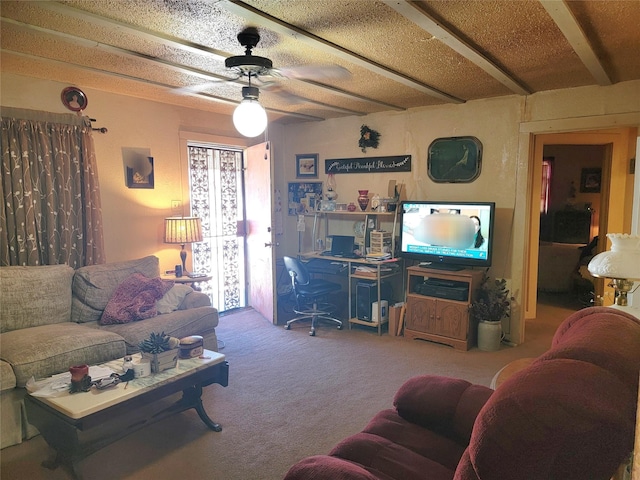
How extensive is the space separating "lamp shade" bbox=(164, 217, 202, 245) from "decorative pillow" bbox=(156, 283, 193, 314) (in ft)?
1.82

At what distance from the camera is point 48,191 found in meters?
3.43

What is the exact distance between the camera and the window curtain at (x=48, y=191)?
3.25 m

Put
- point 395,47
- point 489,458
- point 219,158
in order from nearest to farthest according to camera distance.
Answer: point 489,458 → point 395,47 → point 219,158

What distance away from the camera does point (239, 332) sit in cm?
444

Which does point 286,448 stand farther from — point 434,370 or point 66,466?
point 434,370

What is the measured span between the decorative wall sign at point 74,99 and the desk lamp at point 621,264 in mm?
4002

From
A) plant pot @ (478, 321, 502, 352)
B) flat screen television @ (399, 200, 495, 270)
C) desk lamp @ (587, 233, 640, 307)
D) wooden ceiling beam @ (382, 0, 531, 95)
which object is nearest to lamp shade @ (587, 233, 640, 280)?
desk lamp @ (587, 233, 640, 307)

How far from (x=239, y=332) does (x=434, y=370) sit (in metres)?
2.05

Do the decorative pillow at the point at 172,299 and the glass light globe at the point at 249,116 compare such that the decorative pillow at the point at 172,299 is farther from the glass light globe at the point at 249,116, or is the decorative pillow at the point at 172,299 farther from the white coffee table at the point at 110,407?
the glass light globe at the point at 249,116

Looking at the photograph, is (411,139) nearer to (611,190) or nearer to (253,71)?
(611,190)

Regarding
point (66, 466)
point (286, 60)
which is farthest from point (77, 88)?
point (66, 466)

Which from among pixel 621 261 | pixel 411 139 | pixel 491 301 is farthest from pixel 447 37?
pixel 491 301

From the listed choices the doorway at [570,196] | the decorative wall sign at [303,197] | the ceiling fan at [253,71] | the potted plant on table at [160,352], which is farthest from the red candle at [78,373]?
the doorway at [570,196]

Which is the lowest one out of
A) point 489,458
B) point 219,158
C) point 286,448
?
point 286,448
